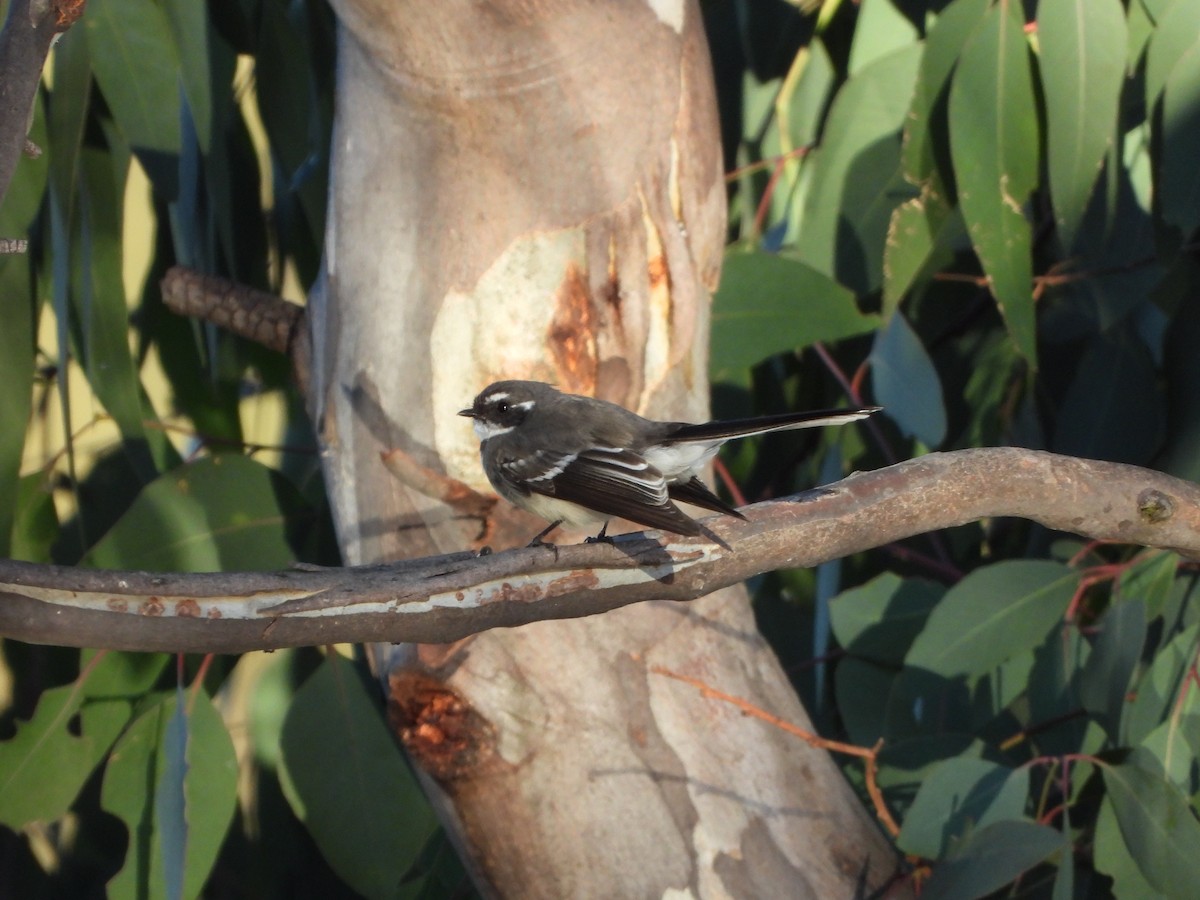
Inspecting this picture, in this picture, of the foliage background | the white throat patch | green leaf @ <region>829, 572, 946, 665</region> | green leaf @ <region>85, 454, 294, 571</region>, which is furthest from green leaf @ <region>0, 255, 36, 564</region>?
green leaf @ <region>829, 572, 946, 665</region>

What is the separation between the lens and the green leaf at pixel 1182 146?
176cm

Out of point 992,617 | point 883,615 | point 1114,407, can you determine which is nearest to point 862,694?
point 883,615

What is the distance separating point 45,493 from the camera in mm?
2268

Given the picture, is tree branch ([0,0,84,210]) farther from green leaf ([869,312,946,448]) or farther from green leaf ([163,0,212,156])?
green leaf ([869,312,946,448])

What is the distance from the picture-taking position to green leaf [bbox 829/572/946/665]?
1898mm

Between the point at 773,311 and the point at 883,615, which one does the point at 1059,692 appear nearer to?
the point at 883,615

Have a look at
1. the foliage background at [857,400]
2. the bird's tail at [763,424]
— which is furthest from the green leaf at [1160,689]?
the bird's tail at [763,424]

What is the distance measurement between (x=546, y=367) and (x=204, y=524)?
2.32 ft

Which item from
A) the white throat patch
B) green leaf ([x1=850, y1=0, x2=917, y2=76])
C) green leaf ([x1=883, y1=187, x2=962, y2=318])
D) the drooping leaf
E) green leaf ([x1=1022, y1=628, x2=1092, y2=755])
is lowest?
green leaf ([x1=1022, y1=628, x2=1092, y2=755])

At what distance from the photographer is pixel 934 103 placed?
198cm

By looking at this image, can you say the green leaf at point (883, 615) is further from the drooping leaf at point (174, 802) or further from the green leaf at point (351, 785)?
the drooping leaf at point (174, 802)

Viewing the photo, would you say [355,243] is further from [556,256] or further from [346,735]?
[346,735]

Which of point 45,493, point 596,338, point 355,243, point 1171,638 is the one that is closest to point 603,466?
point 596,338

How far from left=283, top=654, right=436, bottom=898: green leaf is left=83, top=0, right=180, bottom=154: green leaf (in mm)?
816
